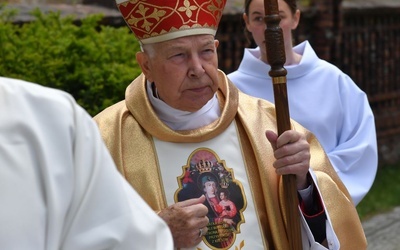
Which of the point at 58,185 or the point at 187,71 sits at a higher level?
the point at 58,185

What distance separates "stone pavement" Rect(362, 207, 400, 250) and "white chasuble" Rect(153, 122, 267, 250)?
4390 millimetres

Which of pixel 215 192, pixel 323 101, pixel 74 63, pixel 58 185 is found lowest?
pixel 323 101

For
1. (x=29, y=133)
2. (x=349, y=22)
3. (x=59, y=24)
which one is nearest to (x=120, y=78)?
(x=59, y=24)

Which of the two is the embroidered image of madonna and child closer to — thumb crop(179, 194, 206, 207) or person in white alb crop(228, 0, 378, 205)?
thumb crop(179, 194, 206, 207)

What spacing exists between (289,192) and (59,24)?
3017 millimetres

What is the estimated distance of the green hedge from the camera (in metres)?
5.58

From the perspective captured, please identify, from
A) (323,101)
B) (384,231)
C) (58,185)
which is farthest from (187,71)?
(384,231)

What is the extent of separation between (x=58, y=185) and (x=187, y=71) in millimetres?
1420

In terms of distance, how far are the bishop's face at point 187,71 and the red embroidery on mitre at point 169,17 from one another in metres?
0.04

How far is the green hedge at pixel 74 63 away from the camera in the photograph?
220 inches

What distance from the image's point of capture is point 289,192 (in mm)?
3672

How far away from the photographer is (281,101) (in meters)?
3.76

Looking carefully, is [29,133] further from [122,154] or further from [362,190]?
[362,190]

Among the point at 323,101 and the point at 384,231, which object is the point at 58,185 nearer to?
the point at 323,101
